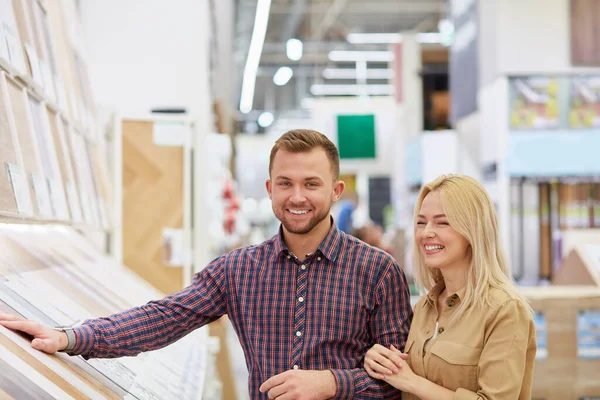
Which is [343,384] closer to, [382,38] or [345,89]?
[382,38]

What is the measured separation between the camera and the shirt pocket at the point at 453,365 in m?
2.00

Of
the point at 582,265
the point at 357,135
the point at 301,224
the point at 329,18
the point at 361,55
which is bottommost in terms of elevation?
the point at 582,265

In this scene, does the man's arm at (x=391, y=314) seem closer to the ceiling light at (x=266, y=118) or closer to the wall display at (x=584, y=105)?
the wall display at (x=584, y=105)

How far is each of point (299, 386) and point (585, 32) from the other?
568 cm

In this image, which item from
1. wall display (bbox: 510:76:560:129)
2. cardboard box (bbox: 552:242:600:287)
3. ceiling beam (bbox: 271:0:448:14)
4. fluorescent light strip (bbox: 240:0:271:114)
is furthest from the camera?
ceiling beam (bbox: 271:0:448:14)

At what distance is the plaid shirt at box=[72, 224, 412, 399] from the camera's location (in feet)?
7.07

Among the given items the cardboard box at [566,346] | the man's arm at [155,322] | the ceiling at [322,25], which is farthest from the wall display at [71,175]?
the ceiling at [322,25]

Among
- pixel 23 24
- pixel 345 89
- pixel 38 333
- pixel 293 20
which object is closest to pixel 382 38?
pixel 293 20

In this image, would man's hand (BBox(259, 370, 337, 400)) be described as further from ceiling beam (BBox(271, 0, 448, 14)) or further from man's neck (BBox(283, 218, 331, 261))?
ceiling beam (BBox(271, 0, 448, 14))

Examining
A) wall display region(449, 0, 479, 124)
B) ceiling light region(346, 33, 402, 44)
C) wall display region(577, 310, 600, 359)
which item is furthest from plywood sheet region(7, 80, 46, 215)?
ceiling light region(346, 33, 402, 44)

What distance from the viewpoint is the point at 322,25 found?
19641 mm

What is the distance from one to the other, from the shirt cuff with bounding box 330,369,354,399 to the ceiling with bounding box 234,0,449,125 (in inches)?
523

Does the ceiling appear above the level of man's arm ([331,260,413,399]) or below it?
above

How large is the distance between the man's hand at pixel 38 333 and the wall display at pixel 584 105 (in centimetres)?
562
